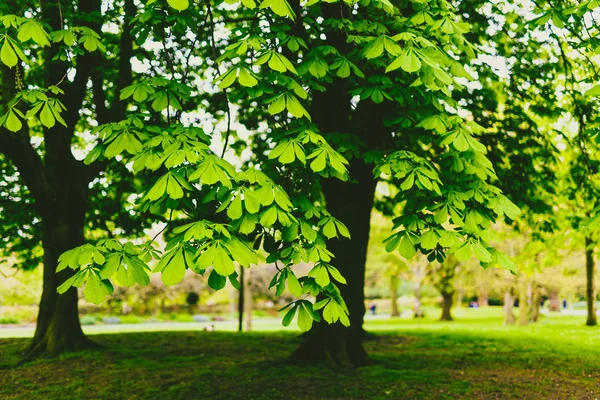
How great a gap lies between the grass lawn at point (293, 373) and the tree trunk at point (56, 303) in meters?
0.54

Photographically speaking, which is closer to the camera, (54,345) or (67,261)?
(67,261)

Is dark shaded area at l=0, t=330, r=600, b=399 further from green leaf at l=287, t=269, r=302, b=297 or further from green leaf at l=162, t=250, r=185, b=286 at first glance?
green leaf at l=162, t=250, r=185, b=286

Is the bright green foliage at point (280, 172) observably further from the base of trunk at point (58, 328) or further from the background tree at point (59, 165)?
the base of trunk at point (58, 328)

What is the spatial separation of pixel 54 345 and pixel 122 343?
2.07 metres

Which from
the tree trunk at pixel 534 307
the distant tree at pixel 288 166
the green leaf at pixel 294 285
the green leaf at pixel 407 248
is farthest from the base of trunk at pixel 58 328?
the tree trunk at pixel 534 307

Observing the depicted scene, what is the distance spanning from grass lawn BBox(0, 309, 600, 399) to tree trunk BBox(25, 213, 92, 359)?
54 cm

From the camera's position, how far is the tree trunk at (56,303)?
391 inches

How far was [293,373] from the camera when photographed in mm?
8164

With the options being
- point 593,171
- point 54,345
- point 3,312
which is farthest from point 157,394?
point 3,312

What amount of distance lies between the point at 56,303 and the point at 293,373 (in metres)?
5.16

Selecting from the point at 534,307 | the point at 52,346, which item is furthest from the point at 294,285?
the point at 534,307

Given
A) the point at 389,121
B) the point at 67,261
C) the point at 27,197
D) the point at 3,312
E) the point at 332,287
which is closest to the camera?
the point at 67,261

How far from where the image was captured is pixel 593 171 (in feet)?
30.0

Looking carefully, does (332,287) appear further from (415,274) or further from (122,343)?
(415,274)
